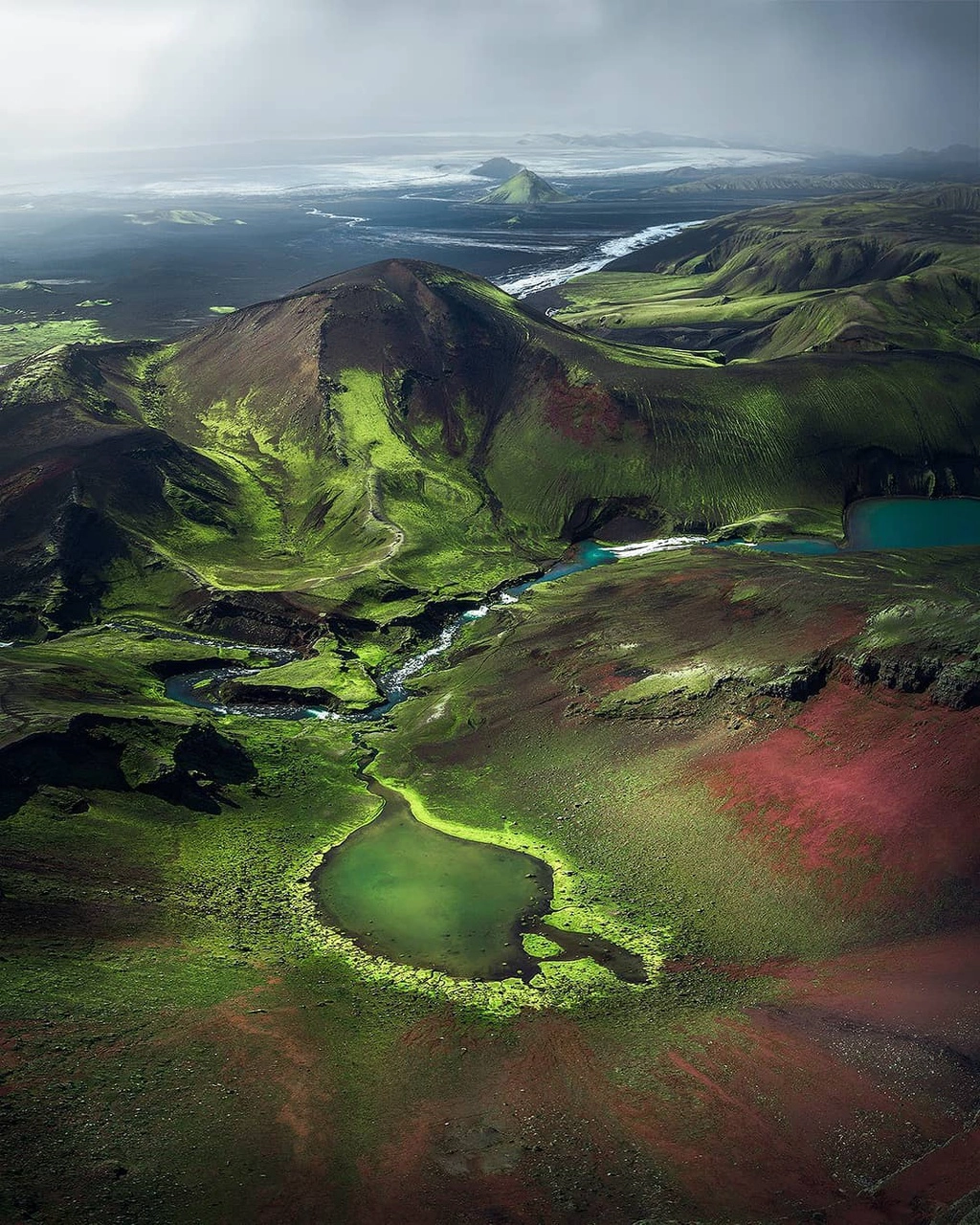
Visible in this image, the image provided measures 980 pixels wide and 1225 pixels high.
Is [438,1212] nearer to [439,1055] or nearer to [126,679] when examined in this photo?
[439,1055]

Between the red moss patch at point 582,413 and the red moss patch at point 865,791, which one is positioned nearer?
the red moss patch at point 865,791

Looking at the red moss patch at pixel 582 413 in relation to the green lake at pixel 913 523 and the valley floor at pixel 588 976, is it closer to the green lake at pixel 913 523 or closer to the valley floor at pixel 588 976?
the green lake at pixel 913 523

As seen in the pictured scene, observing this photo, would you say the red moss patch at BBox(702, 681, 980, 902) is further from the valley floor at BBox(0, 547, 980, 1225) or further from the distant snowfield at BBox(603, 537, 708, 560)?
the distant snowfield at BBox(603, 537, 708, 560)

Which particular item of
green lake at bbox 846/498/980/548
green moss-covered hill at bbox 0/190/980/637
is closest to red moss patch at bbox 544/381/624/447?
green moss-covered hill at bbox 0/190/980/637

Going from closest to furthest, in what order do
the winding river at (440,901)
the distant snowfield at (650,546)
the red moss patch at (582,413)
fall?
1. the winding river at (440,901)
2. the distant snowfield at (650,546)
3. the red moss patch at (582,413)

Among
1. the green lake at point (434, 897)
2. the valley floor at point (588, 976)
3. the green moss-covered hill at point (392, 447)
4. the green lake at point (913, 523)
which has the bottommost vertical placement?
the green lake at point (434, 897)

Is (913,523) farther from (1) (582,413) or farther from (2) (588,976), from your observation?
(2) (588,976)

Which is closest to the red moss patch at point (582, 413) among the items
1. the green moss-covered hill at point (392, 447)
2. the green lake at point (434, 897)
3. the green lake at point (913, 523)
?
the green moss-covered hill at point (392, 447)
